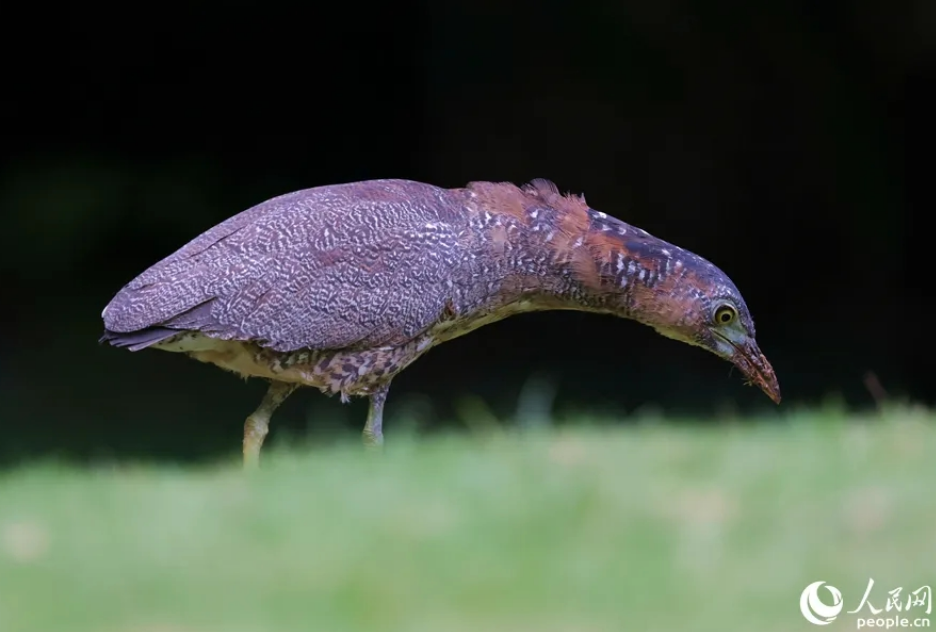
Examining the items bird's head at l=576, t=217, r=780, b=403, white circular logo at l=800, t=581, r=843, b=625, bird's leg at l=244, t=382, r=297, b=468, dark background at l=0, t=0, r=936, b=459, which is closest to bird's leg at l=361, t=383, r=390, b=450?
bird's leg at l=244, t=382, r=297, b=468

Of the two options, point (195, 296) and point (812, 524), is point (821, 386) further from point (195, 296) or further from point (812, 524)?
point (812, 524)

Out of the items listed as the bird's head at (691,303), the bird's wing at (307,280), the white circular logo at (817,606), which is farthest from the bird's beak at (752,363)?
the white circular logo at (817,606)

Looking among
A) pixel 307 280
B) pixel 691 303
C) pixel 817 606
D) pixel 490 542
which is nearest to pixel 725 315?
pixel 691 303

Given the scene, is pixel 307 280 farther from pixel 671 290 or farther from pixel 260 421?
pixel 671 290

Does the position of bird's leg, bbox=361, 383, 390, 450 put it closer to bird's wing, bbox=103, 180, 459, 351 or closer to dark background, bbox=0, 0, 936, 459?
bird's wing, bbox=103, 180, 459, 351

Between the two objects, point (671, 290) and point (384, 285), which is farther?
point (671, 290)

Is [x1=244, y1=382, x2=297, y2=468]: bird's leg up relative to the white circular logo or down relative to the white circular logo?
up

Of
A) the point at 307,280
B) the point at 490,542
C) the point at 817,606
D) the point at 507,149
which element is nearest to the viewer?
the point at 817,606
